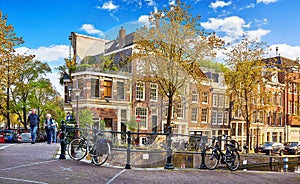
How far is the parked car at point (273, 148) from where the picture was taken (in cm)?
3021

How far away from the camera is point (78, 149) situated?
10.8 m

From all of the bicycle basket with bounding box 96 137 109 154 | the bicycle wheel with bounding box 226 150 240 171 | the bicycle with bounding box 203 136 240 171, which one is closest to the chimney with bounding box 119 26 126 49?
the bicycle basket with bounding box 96 137 109 154

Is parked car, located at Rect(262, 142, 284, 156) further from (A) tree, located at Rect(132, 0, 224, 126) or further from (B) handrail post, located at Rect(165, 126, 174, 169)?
(B) handrail post, located at Rect(165, 126, 174, 169)

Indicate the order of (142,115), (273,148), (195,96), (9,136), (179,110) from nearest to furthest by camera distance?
(142,115) < (179,110) < (195,96) < (9,136) < (273,148)

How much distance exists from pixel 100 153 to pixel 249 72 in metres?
15.4

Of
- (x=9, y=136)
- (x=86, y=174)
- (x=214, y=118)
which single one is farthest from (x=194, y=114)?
(x=9, y=136)

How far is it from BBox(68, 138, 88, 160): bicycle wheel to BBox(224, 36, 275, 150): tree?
12036 mm

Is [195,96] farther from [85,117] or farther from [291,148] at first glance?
[291,148]

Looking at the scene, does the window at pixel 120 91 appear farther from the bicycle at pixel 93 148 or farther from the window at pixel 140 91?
the bicycle at pixel 93 148

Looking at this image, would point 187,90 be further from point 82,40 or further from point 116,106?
point 82,40

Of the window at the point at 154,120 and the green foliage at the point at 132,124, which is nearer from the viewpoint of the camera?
the green foliage at the point at 132,124

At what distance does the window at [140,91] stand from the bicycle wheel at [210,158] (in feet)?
8.46

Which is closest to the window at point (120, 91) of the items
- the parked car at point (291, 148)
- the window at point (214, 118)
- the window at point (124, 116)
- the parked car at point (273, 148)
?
the window at point (124, 116)

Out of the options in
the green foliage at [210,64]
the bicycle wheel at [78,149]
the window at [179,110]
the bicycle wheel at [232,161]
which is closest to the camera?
the bicycle wheel at [78,149]
